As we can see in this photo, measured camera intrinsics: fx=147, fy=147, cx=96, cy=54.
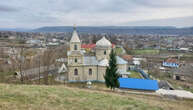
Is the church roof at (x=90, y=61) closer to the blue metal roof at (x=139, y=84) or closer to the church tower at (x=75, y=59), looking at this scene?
the church tower at (x=75, y=59)

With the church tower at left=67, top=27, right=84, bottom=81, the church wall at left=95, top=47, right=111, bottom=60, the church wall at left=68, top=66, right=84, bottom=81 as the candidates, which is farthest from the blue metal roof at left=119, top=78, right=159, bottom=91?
the church tower at left=67, top=27, right=84, bottom=81

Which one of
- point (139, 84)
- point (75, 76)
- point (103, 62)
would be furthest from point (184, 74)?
point (75, 76)

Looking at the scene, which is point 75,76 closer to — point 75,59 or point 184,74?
point 75,59

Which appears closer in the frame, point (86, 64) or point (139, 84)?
point (139, 84)

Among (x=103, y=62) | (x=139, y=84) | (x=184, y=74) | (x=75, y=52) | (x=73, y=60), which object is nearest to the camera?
(x=139, y=84)

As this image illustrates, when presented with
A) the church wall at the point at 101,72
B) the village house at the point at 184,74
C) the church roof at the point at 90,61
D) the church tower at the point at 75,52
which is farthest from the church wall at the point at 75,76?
the village house at the point at 184,74

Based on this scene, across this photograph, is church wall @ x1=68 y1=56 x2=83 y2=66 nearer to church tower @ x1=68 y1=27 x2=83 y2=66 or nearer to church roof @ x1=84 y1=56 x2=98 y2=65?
A: church tower @ x1=68 y1=27 x2=83 y2=66

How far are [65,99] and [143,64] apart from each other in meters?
44.3

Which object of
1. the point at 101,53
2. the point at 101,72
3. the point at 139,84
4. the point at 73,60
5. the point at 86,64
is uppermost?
the point at 101,53

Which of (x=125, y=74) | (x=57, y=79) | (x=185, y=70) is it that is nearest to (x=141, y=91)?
(x=125, y=74)

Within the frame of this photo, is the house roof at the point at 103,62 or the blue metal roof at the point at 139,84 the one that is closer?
the blue metal roof at the point at 139,84

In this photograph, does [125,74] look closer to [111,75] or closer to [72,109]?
[111,75]

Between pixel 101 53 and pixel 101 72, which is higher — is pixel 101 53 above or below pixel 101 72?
above

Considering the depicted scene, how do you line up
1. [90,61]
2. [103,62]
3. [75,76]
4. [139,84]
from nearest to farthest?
1. [139,84]
2. [103,62]
3. [75,76]
4. [90,61]
